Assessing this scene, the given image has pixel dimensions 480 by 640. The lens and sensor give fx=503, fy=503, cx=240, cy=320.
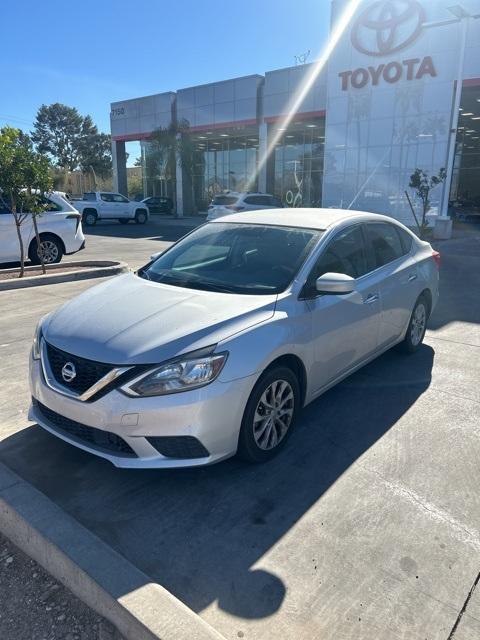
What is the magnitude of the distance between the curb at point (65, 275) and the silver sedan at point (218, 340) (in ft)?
16.2

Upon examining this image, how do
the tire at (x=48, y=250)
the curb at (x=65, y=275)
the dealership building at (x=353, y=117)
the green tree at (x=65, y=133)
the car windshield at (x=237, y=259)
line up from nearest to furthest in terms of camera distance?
the car windshield at (x=237, y=259) < the curb at (x=65, y=275) < the tire at (x=48, y=250) < the dealership building at (x=353, y=117) < the green tree at (x=65, y=133)

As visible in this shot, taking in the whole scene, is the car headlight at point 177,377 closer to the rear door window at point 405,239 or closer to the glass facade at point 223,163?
the rear door window at point 405,239

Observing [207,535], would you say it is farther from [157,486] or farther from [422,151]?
[422,151]

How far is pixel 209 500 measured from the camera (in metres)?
2.94

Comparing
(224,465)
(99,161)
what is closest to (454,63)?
(224,465)

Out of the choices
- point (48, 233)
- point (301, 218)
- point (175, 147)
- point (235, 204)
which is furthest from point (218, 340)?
point (175, 147)

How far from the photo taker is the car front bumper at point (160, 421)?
2744 millimetres

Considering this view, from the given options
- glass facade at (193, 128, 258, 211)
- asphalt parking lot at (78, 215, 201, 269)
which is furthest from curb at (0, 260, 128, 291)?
glass facade at (193, 128, 258, 211)

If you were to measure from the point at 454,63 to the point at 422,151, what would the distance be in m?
3.69

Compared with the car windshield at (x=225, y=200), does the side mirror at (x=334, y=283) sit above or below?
above

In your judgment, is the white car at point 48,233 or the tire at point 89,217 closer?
the white car at point 48,233

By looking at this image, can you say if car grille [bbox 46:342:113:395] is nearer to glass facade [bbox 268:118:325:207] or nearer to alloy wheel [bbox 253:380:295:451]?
alloy wheel [bbox 253:380:295:451]

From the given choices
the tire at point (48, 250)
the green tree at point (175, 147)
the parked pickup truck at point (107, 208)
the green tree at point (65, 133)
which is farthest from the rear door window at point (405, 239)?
the green tree at point (65, 133)

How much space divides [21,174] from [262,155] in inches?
922
